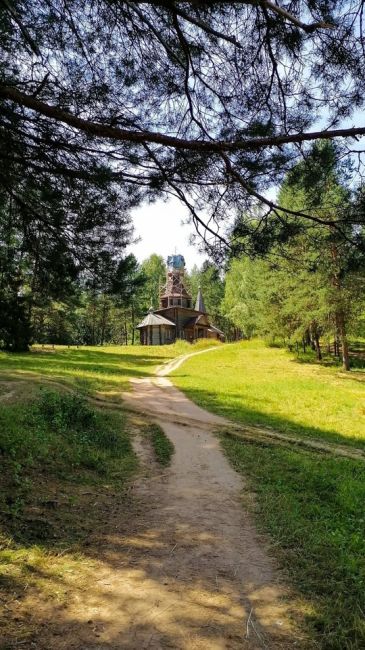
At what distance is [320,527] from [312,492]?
1561mm

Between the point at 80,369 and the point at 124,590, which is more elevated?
the point at 80,369

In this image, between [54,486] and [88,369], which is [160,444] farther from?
→ [88,369]

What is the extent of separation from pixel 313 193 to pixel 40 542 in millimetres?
5055

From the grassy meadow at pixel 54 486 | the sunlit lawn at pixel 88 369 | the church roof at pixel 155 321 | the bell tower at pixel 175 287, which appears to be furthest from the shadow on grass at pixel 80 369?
the bell tower at pixel 175 287

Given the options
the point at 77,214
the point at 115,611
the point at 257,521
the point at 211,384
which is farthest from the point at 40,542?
the point at 211,384

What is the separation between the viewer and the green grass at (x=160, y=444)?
27.9ft

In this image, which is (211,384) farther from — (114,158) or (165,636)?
(165,636)

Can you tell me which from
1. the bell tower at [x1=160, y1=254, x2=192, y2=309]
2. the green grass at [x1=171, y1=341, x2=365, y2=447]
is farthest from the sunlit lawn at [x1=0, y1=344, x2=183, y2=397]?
the bell tower at [x1=160, y1=254, x2=192, y2=309]

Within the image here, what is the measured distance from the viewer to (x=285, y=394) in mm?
18812

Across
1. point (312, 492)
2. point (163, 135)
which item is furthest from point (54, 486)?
point (163, 135)

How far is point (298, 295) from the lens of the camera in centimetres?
3006

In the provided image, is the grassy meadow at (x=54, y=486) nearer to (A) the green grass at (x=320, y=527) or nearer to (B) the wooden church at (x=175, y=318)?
(A) the green grass at (x=320, y=527)

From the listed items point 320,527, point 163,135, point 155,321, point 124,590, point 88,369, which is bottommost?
point 320,527

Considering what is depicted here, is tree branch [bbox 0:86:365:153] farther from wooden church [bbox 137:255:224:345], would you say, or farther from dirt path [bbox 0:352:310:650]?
wooden church [bbox 137:255:224:345]
